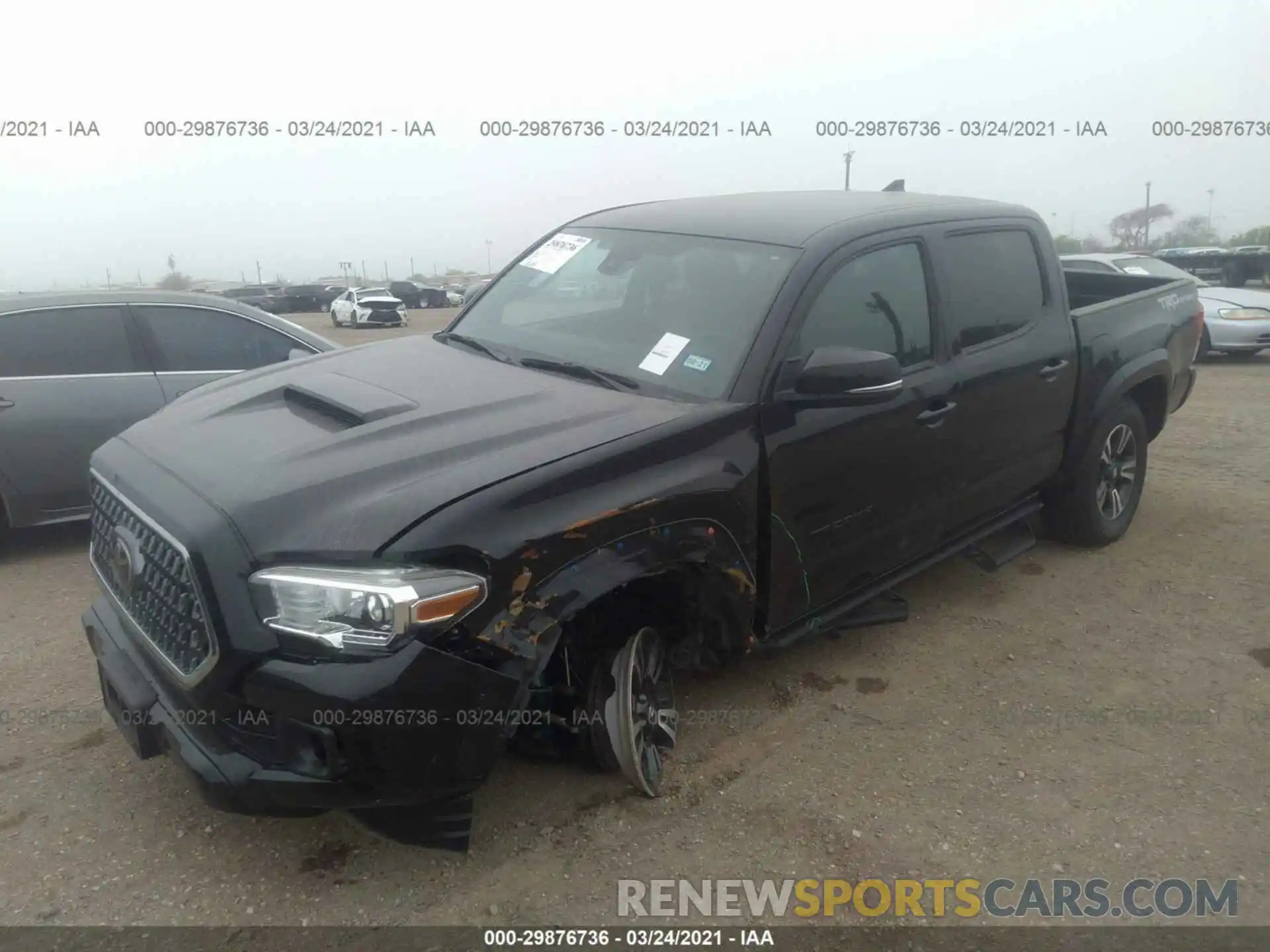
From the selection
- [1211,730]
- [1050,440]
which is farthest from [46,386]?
[1211,730]

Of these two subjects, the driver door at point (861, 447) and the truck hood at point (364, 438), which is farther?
the driver door at point (861, 447)

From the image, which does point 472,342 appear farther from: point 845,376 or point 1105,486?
point 1105,486

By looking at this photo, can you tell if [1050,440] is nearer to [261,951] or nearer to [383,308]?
[261,951]

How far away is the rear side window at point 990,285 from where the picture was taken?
4062 mm

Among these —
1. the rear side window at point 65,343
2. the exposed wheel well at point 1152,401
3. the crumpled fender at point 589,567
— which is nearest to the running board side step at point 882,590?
the crumpled fender at point 589,567

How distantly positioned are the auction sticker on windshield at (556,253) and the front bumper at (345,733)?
219 cm

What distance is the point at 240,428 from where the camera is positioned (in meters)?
2.95

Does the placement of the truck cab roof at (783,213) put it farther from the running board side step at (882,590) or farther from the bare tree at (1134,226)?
the bare tree at (1134,226)

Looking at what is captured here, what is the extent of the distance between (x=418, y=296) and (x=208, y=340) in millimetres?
42129

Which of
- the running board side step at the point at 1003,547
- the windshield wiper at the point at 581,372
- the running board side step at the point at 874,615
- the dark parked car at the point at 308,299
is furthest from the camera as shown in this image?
the dark parked car at the point at 308,299

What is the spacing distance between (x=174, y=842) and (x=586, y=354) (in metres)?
2.03

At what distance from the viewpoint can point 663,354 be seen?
133 inches

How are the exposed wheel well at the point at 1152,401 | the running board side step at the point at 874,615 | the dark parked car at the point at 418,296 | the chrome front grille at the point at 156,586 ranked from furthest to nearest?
the dark parked car at the point at 418,296 → the exposed wheel well at the point at 1152,401 → the running board side step at the point at 874,615 → the chrome front grille at the point at 156,586

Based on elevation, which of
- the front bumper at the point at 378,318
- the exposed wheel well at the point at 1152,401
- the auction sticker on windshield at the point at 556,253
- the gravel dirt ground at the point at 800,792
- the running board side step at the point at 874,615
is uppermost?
the auction sticker on windshield at the point at 556,253
